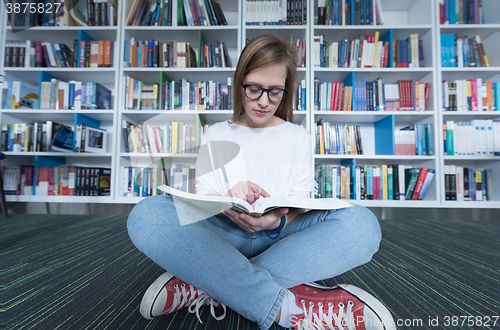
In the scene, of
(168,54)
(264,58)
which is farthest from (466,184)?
(168,54)

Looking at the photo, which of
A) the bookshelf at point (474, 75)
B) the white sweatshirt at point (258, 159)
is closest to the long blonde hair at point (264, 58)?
the white sweatshirt at point (258, 159)

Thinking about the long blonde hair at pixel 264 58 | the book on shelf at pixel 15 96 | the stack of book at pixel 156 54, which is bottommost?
the long blonde hair at pixel 264 58

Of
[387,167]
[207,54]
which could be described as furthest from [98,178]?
[387,167]

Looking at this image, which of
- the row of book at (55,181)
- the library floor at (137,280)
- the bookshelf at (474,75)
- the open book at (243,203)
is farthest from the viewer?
the row of book at (55,181)

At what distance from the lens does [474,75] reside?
217 cm

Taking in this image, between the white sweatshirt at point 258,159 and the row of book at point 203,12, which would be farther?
the row of book at point 203,12

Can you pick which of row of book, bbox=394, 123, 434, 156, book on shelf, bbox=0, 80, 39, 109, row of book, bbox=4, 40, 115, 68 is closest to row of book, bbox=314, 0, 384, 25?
row of book, bbox=394, 123, 434, 156

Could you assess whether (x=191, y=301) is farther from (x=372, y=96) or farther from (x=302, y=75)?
(x=372, y=96)

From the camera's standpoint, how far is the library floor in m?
0.60

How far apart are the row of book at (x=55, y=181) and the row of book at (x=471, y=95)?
277cm

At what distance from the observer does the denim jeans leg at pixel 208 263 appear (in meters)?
0.51

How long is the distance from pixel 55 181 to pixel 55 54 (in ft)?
3.37

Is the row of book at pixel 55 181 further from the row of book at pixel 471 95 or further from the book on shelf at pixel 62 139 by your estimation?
the row of book at pixel 471 95

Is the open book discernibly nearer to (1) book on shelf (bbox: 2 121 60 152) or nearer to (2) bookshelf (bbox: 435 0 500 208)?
(2) bookshelf (bbox: 435 0 500 208)
